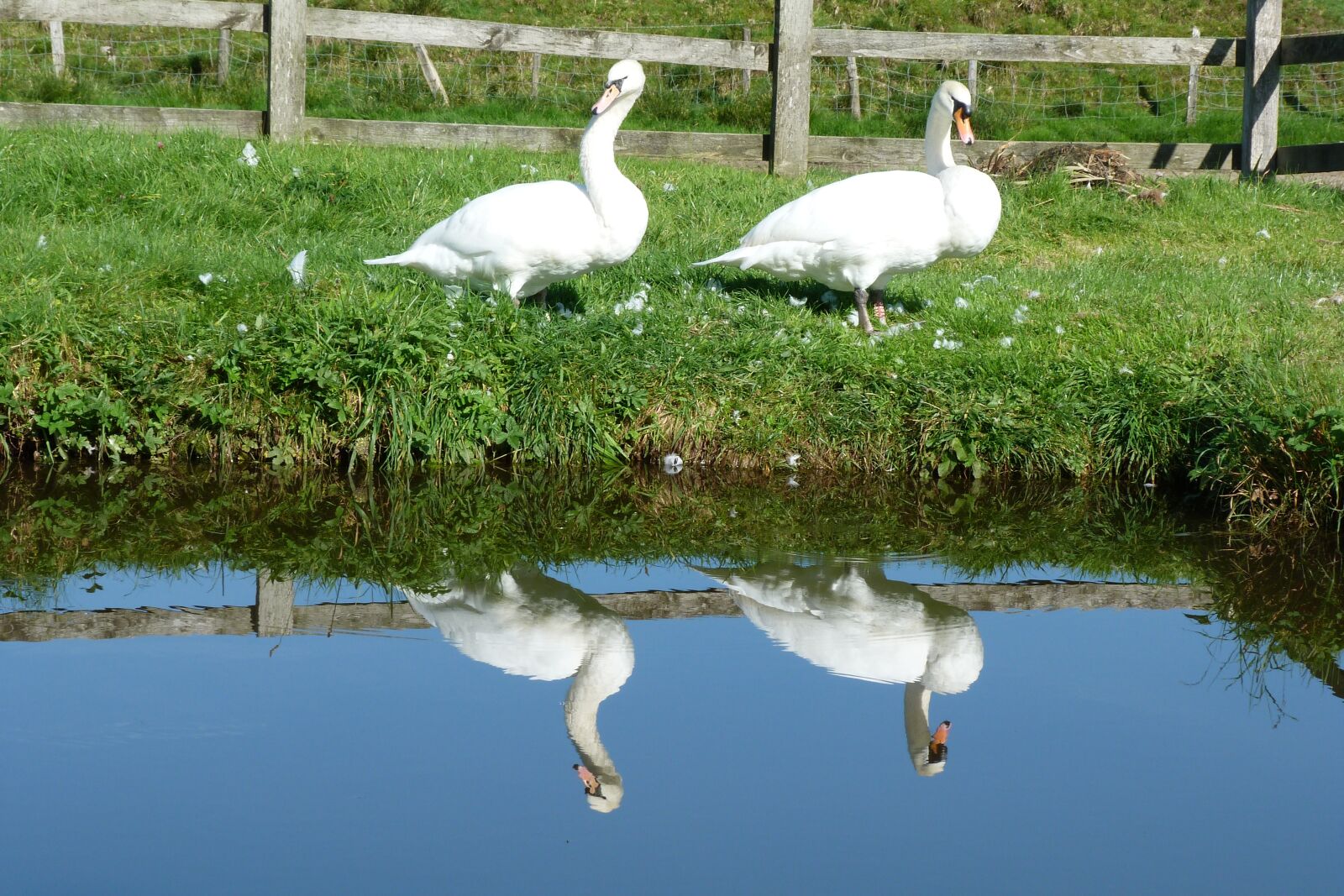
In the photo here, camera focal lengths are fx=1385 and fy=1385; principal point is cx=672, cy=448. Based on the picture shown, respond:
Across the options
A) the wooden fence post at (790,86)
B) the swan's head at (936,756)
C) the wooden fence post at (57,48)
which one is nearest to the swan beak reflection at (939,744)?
the swan's head at (936,756)

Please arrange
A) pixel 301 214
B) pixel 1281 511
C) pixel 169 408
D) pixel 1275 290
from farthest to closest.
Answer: pixel 301 214 → pixel 1275 290 → pixel 169 408 → pixel 1281 511

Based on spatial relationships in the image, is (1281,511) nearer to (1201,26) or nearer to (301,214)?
(301,214)

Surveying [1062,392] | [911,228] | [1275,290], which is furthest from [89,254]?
[1275,290]

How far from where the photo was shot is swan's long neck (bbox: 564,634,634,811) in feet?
11.6

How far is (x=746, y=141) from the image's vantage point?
11031 millimetres

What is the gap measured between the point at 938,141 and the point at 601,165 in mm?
2197

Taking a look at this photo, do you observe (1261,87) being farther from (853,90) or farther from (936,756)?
(936,756)

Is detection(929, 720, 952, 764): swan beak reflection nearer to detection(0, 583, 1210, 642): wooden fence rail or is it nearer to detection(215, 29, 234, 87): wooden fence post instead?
detection(0, 583, 1210, 642): wooden fence rail

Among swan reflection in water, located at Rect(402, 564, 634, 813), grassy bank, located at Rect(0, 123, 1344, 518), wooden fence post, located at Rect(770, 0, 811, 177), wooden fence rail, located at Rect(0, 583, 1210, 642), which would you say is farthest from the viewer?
wooden fence post, located at Rect(770, 0, 811, 177)

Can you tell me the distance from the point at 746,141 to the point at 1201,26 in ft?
55.4

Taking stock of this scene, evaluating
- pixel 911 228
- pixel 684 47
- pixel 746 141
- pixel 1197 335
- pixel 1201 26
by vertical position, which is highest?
pixel 1201 26

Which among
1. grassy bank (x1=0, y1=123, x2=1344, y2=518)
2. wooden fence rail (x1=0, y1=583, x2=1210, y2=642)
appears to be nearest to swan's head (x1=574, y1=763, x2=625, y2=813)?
wooden fence rail (x1=0, y1=583, x2=1210, y2=642)

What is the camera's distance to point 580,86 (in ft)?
62.4

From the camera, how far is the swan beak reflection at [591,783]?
3.47 meters
